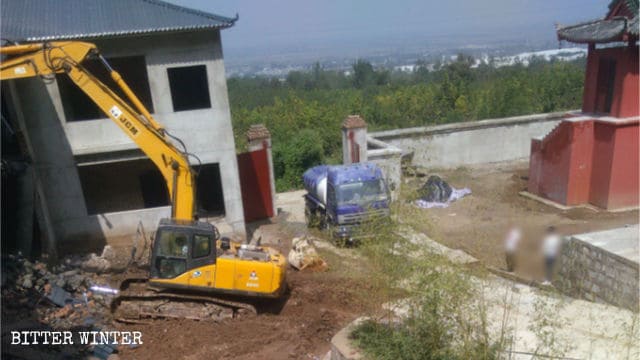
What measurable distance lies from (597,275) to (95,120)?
12895mm

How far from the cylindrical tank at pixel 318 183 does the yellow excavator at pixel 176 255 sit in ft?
15.5

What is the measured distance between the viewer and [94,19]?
1276 centimetres

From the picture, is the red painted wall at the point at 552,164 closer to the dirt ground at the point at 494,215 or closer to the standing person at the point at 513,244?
the dirt ground at the point at 494,215

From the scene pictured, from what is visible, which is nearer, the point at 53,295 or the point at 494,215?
the point at 53,295

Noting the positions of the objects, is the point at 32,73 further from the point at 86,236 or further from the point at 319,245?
the point at 319,245

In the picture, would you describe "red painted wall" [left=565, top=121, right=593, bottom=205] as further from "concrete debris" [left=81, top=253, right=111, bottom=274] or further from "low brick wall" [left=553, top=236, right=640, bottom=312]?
"concrete debris" [left=81, top=253, right=111, bottom=274]

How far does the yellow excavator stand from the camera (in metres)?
9.66

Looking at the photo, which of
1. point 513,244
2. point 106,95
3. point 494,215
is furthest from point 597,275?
point 106,95

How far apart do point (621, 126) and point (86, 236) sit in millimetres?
17082

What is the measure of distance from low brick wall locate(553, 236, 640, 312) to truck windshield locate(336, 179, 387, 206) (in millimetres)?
5086

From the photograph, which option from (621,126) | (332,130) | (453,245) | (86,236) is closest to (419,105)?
(332,130)

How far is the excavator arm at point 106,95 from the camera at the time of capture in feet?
34.1

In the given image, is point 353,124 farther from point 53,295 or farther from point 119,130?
point 53,295

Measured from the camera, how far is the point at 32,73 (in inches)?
410
